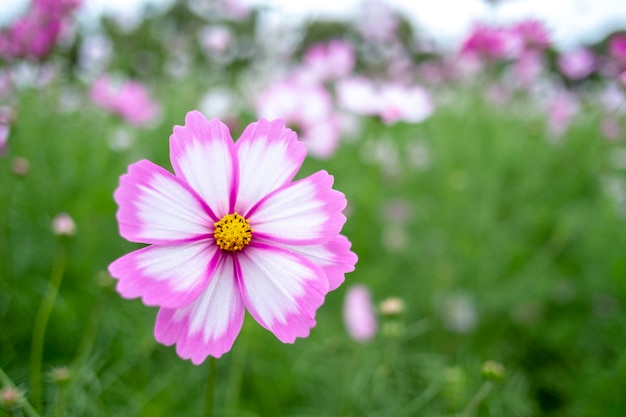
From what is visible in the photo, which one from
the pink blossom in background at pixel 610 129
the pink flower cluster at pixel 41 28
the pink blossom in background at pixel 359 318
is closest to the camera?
the pink blossom in background at pixel 359 318

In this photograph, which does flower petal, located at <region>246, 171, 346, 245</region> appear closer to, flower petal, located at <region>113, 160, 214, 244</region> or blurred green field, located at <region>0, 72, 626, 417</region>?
flower petal, located at <region>113, 160, 214, 244</region>

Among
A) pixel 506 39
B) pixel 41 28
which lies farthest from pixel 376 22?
pixel 41 28

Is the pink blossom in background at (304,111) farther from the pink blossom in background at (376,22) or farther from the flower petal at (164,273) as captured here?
the pink blossom in background at (376,22)

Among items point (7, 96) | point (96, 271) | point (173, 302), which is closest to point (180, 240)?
point (173, 302)

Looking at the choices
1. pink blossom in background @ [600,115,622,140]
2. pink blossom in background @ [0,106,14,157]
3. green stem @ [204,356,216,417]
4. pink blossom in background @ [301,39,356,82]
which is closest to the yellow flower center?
green stem @ [204,356,216,417]

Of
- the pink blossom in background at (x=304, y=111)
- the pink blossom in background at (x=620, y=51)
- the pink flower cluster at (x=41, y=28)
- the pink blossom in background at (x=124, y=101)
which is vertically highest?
the pink blossom in background at (x=124, y=101)

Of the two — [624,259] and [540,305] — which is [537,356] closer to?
[540,305]

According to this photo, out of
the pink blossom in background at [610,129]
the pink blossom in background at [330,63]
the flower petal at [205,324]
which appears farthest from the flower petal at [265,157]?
the pink blossom in background at [610,129]
